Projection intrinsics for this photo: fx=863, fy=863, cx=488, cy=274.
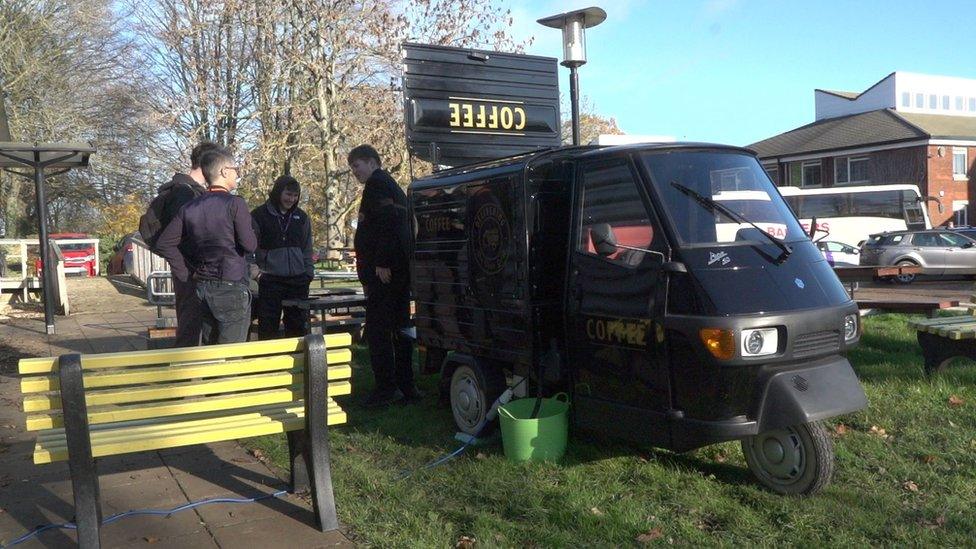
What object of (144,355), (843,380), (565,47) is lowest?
(843,380)

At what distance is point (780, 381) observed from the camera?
4359mm

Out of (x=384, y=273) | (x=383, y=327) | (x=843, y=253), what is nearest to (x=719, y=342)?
(x=384, y=273)

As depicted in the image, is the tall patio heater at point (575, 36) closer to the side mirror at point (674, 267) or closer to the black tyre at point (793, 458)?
the side mirror at point (674, 267)

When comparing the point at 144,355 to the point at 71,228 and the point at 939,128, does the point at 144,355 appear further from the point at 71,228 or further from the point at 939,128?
the point at 939,128

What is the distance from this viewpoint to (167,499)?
483cm

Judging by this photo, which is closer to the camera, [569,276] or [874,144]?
[569,276]

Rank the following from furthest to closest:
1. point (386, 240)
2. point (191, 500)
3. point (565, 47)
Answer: point (565, 47), point (386, 240), point (191, 500)

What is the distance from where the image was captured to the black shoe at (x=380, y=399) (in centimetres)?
695

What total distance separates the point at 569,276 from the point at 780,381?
1.41m

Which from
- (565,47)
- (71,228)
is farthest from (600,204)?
(71,228)

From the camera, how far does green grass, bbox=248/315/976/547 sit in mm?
4125

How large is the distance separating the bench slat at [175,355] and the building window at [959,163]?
50.7m

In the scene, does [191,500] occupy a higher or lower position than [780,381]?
lower

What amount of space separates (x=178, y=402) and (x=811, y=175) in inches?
2061
